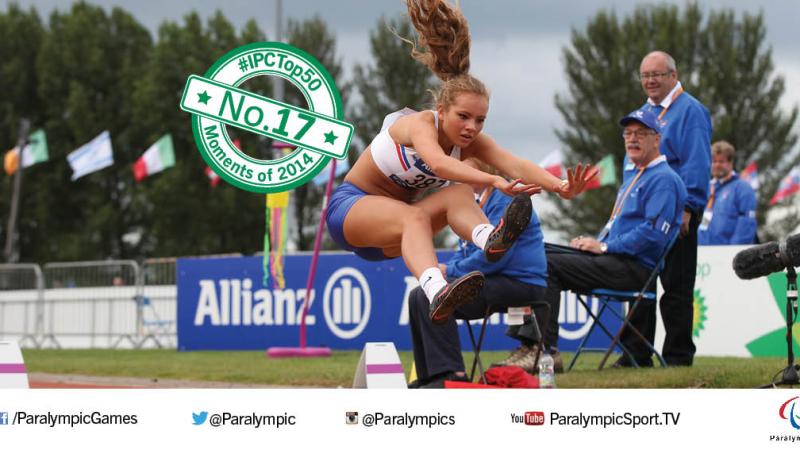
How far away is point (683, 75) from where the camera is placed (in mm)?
49531

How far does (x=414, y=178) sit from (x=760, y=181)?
4562 centimetres

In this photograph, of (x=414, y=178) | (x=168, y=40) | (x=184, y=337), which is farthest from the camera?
(x=168, y=40)

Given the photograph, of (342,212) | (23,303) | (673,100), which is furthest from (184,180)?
(342,212)

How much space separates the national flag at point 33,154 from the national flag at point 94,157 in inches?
165

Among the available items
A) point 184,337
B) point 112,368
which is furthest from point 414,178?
point 184,337

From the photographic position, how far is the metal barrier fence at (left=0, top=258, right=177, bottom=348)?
19.0 m

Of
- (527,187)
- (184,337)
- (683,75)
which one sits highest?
(683,75)

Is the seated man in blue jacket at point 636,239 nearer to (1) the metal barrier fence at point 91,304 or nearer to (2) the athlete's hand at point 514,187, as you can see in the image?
(2) the athlete's hand at point 514,187

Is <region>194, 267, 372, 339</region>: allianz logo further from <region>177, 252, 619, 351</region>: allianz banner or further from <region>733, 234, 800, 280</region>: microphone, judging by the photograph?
<region>733, 234, 800, 280</region>: microphone

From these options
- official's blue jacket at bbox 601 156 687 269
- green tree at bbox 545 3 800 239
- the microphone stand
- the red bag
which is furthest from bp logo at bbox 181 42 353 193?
green tree at bbox 545 3 800 239

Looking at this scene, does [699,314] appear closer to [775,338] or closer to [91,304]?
[775,338]
